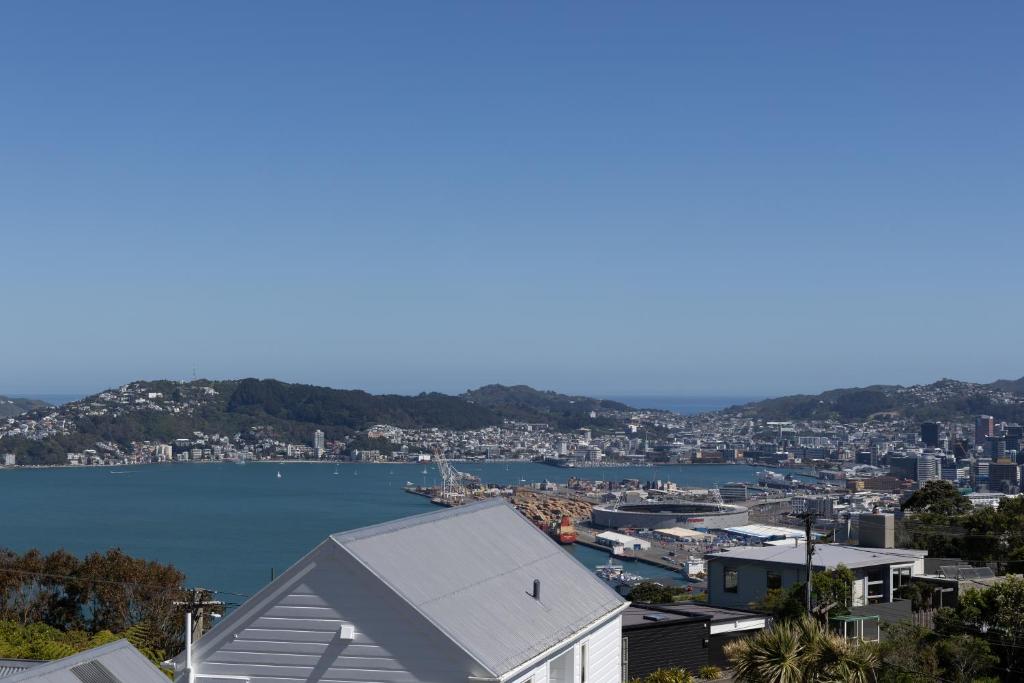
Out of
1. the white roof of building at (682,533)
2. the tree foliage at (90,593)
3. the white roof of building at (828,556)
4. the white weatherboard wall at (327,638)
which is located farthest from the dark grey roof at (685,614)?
the white roof of building at (682,533)

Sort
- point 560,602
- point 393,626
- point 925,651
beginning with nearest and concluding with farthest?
point 393,626
point 560,602
point 925,651

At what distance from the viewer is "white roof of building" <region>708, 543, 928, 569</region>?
24.0 meters

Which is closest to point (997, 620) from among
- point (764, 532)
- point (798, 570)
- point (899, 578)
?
point (798, 570)

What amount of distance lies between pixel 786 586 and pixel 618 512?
334ft

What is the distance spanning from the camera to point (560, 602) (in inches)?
484

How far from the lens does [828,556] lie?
82.0ft

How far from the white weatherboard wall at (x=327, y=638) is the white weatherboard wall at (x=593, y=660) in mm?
967

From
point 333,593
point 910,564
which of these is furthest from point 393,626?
point 910,564

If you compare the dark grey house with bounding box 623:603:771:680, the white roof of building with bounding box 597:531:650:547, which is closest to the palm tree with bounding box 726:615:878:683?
the dark grey house with bounding box 623:603:771:680

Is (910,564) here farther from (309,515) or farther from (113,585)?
(309,515)

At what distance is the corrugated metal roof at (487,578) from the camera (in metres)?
10.1

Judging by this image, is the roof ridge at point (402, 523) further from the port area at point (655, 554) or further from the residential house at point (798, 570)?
the port area at point (655, 554)

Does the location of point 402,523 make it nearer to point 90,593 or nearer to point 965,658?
point 965,658

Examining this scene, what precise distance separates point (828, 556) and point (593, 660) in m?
13.8
